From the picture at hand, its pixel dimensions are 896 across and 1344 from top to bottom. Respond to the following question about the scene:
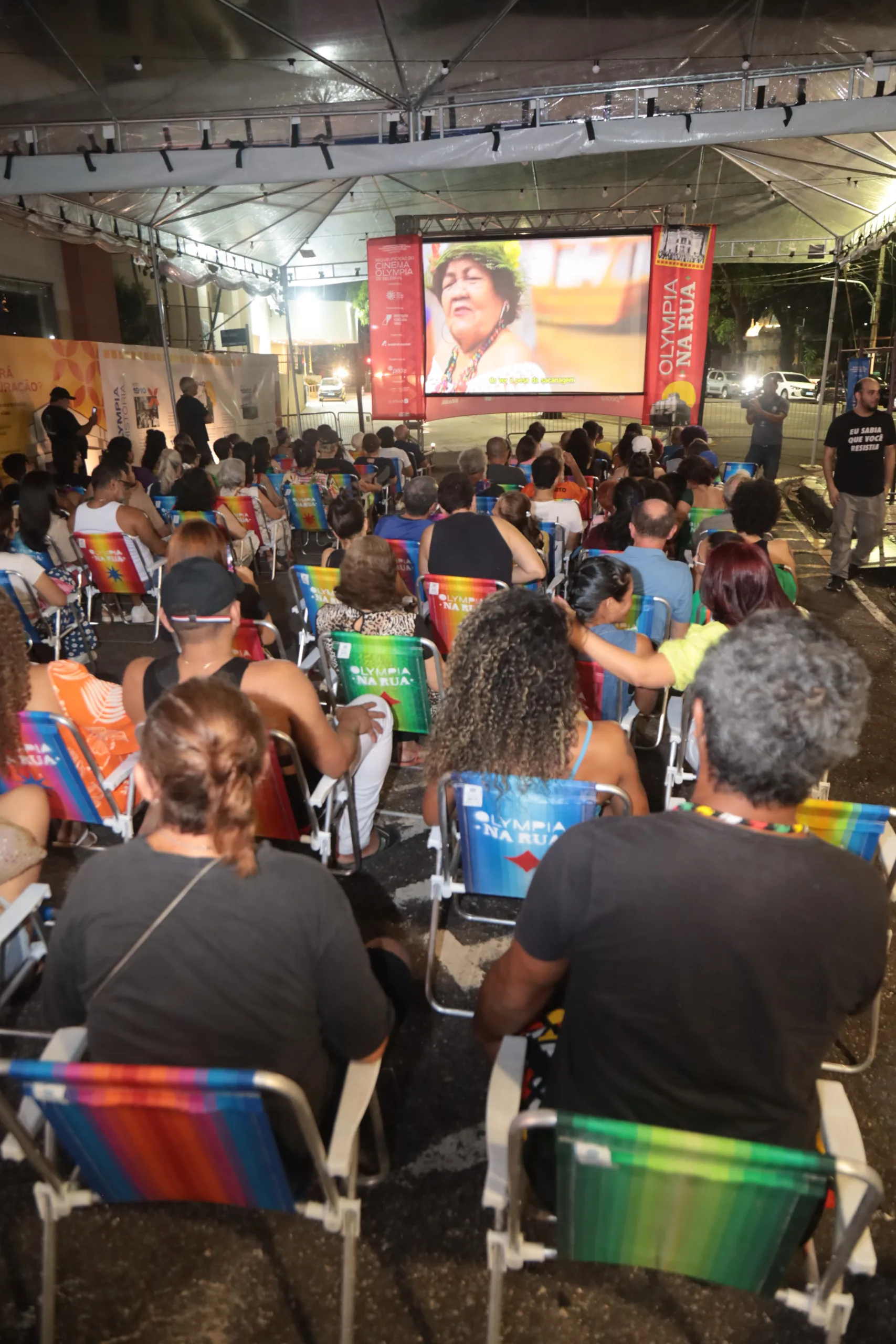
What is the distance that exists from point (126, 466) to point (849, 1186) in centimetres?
640

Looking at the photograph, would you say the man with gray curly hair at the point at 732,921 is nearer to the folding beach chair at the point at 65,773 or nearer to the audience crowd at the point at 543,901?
the audience crowd at the point at 543,901

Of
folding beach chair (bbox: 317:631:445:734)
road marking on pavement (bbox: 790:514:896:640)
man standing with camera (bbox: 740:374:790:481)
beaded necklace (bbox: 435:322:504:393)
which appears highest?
beaded necklace (bbox: 435:322:504:393)

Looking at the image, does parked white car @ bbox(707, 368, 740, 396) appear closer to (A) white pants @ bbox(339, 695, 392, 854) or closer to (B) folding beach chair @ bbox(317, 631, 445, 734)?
(B) folding beach chair @ bbox(317, 631, 445, 734)

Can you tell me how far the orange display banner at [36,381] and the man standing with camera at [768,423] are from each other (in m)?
8.50

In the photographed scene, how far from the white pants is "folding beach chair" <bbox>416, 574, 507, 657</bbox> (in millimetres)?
958

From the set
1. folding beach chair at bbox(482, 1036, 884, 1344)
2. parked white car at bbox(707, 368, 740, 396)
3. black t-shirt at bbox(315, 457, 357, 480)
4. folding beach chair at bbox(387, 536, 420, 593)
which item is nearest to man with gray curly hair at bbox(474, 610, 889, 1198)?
folding beach chair at bbox(482, 1036, 884, 1344)

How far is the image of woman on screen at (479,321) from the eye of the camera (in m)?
11.3

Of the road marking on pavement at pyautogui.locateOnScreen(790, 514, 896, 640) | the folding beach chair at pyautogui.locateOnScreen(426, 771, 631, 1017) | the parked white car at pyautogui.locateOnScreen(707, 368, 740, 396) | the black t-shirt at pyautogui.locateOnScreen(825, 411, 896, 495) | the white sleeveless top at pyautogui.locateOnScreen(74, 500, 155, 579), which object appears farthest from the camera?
the parked white car at pyautogui.locateOnScreen(707, 368, 740, 396)

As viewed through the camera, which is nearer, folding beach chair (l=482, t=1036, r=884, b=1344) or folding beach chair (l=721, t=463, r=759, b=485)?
folding beach chair (l=482, t=1036, r=884, b=1344)

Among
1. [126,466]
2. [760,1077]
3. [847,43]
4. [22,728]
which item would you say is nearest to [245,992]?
[760,1077]

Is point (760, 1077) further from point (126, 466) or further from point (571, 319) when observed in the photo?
point (571, 319)

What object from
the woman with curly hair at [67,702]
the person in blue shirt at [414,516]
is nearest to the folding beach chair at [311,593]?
the person in blue shirt at [414,516]

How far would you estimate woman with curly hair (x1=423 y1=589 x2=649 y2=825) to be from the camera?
6.89ft

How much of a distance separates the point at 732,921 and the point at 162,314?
11.8m
